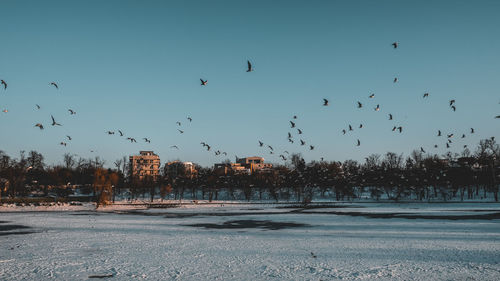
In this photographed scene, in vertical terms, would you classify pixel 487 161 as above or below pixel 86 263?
above

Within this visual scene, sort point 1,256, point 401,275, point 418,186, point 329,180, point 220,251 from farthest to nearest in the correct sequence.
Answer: point 329,180, point 418,186, point 220,251, point 1,256, point 401,275

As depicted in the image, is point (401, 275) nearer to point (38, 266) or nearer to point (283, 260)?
point (283, 260)

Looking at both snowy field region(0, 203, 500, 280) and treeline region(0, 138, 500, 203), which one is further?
treeline region(0, 138, 500, 203)

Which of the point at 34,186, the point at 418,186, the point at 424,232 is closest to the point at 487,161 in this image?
the point at 418,186

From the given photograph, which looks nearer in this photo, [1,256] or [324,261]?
[324,261]

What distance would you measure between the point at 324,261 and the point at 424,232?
9.89 metres

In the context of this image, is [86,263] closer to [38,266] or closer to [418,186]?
[38,266]

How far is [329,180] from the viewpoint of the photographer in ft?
255

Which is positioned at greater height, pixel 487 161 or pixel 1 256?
pixel 487 161

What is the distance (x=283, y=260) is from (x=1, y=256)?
10.1 meters

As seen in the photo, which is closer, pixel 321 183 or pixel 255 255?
pixel 255 255

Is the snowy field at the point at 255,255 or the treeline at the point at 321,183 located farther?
the treeline at the point at 321,183

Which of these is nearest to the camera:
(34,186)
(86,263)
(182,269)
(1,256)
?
(182,269)

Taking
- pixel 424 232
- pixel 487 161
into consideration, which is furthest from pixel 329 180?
pixel 424 232
